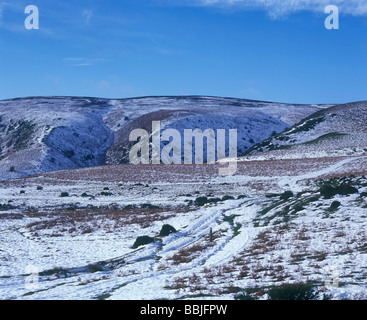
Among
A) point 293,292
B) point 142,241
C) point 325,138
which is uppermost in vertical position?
point 325,138

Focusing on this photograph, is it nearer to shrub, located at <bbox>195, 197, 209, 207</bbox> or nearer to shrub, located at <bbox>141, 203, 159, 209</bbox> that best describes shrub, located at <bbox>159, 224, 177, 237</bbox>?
shrub, located at <bbox>195, 197, 209, 207</bbox>

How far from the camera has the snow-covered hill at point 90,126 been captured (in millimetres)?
89250

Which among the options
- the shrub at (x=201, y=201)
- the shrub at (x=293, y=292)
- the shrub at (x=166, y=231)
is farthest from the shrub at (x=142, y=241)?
the shrub at (x=201, y=201)

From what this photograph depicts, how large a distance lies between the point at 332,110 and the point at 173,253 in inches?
4243

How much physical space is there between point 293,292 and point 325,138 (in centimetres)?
8613

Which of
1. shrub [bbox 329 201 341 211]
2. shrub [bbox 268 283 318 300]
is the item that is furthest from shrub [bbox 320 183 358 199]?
shrub [bbox 268 283 318 300]

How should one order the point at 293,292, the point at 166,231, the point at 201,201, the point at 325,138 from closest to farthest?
the point at 293,292, the point at 166,231, the point at 201,201, the point at 325,138

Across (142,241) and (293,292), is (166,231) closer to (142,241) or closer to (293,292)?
(142,241)

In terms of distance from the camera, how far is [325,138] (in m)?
92.4

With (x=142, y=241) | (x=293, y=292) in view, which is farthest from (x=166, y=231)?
(x=293, y=292)

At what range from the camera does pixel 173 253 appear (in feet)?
67.8

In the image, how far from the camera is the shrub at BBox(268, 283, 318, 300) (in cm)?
1170

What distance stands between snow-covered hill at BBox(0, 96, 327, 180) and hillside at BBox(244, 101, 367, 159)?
361 inches
